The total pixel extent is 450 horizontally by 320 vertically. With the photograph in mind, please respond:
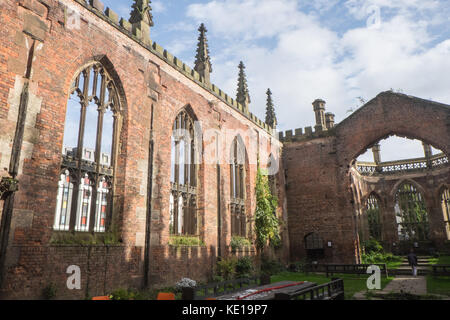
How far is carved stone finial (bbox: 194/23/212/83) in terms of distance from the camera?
1675 centimetres

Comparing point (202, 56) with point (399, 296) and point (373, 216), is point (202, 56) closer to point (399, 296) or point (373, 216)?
point (399, 296)

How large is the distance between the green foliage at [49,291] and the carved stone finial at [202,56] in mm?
11518

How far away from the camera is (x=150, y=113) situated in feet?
40.9

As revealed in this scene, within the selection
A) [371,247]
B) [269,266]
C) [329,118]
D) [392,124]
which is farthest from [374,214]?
[269,266]

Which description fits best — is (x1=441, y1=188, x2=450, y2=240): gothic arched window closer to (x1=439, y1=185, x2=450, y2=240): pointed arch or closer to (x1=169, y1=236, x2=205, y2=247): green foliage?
(x1=439, y1=185, x2=450, y2=240): pointed arch

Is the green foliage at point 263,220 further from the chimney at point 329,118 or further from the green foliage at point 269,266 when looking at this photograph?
the chimney at point 329,118

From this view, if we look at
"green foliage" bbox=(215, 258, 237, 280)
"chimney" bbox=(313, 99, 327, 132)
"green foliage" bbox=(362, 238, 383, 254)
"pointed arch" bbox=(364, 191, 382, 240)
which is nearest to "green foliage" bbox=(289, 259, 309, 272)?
"green foliage" bbox=(215, 258, 237, 280)

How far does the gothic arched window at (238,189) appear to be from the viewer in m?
17.7

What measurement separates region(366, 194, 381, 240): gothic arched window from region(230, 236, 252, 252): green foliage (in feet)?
65.0

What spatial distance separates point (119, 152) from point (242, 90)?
1153 cm
